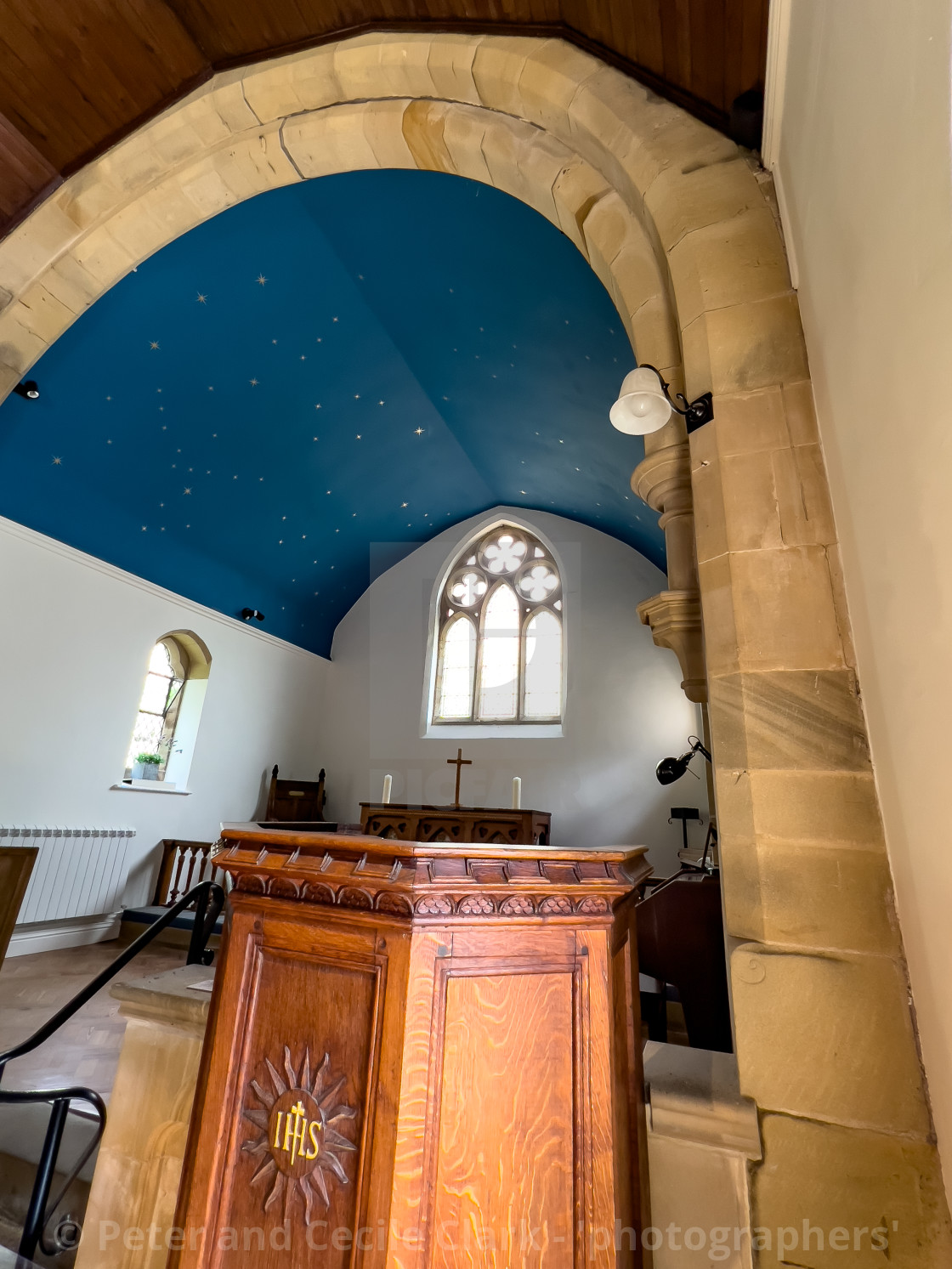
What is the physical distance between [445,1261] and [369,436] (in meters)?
6.43

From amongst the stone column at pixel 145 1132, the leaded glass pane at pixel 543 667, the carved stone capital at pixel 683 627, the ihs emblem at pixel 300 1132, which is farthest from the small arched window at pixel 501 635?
the ihs emblem at pixel 300 1132

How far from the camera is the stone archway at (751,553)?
3.67 ft

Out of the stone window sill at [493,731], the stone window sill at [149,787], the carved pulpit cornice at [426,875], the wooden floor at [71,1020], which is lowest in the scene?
the wooden floor at [71,1020]

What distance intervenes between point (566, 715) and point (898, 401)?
6.34 metres

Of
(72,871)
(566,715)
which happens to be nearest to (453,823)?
(566,715)

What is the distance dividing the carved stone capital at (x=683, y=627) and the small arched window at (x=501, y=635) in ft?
18.4

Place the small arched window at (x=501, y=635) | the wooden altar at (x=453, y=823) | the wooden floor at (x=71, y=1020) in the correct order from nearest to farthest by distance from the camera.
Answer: the wooden floor at (x=71, y=1020) < the wooden altar at (x=453, y=823) < the small arched window at (x=501, y=635)

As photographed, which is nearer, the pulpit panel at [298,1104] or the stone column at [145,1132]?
the pulpit panel at [298,1104]

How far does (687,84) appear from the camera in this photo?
2066 millimetres

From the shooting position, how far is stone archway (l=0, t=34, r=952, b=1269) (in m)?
1.12

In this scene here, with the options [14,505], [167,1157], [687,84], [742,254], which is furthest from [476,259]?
[167,1157]

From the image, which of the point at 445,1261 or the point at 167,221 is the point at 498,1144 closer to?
the point at 445,1261

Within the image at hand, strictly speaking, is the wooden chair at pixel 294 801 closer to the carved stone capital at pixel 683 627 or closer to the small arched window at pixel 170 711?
the small arched window at pixel 170 711

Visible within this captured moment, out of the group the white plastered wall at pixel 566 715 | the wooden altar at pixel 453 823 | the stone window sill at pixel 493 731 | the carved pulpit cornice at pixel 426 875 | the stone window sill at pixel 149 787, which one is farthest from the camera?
the stone window sill at pixel 493 731
